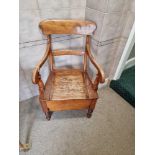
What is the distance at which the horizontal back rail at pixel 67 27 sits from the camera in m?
1.08

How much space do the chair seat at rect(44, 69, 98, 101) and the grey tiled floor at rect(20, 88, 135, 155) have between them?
1.26 ft

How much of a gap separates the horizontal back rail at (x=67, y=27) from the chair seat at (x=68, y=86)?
41 centimetres

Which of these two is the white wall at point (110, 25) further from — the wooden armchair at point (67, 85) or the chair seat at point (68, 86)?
the chair seat at point (68, 86)

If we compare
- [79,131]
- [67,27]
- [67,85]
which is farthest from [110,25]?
[79,131]

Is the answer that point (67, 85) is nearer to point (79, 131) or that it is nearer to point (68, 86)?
point (68, 86)

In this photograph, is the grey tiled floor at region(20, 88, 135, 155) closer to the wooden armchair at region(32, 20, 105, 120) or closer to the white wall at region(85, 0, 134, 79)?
the wooden armchair at region(32, 20, 105, 120)

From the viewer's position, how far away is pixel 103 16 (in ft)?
3.62

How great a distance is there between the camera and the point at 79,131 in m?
1.29

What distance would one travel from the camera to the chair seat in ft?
3.66

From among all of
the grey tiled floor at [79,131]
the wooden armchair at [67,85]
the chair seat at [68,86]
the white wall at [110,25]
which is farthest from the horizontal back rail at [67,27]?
the grey tiled floor at [79,131]

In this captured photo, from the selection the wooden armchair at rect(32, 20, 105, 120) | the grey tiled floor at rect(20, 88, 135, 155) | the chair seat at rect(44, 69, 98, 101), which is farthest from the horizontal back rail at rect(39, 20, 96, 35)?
the grey tiled floor at rect(20, 88, 135, 155)

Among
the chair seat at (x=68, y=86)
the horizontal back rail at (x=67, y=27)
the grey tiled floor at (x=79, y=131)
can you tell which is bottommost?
the grey tiled floor at (x=79, y=131)
